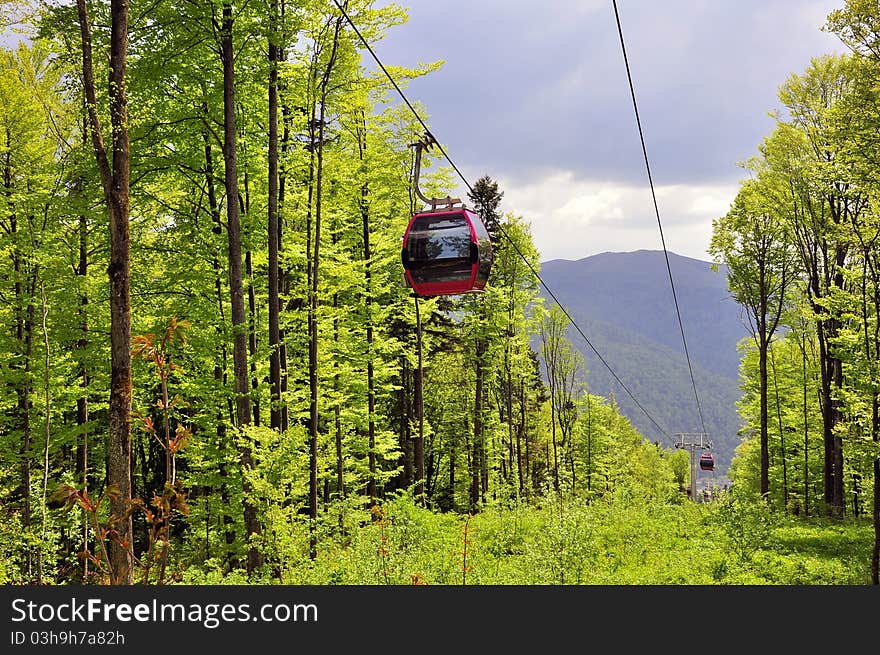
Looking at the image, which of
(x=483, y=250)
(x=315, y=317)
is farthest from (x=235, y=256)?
(x=483, y=250)

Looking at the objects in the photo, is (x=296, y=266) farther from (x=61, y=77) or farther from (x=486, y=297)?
(x=486, y=297)

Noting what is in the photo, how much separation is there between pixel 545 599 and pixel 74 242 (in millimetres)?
15315

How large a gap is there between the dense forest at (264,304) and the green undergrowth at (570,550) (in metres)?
0.10

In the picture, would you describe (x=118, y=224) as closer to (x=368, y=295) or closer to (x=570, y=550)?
(x=570, y=550)

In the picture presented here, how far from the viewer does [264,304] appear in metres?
17.0

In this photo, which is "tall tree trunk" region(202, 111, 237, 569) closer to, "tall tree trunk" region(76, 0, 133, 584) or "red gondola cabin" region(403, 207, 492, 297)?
"red gondola cabin" region(403, 207, 492, 297)

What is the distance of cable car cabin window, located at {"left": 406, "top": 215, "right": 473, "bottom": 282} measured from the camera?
11852 millimetres

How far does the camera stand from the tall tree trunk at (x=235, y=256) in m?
12.4

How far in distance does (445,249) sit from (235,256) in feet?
13.3

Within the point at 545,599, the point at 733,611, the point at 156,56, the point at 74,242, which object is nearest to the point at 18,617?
the point at 545,599

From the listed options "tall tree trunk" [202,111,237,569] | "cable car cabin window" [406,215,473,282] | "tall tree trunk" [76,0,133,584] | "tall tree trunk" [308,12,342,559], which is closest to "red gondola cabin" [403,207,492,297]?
"cable car cabin window" [406,215,473,282]

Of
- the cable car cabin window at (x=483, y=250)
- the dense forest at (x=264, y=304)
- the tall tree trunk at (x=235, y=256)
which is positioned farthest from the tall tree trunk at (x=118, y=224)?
the cable car cabin window at (x=483, y=250)

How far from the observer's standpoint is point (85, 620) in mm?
5211

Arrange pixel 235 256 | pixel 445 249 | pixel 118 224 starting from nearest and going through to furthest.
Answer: pixel 118 224, pixel 445 249, pixel 235 256
